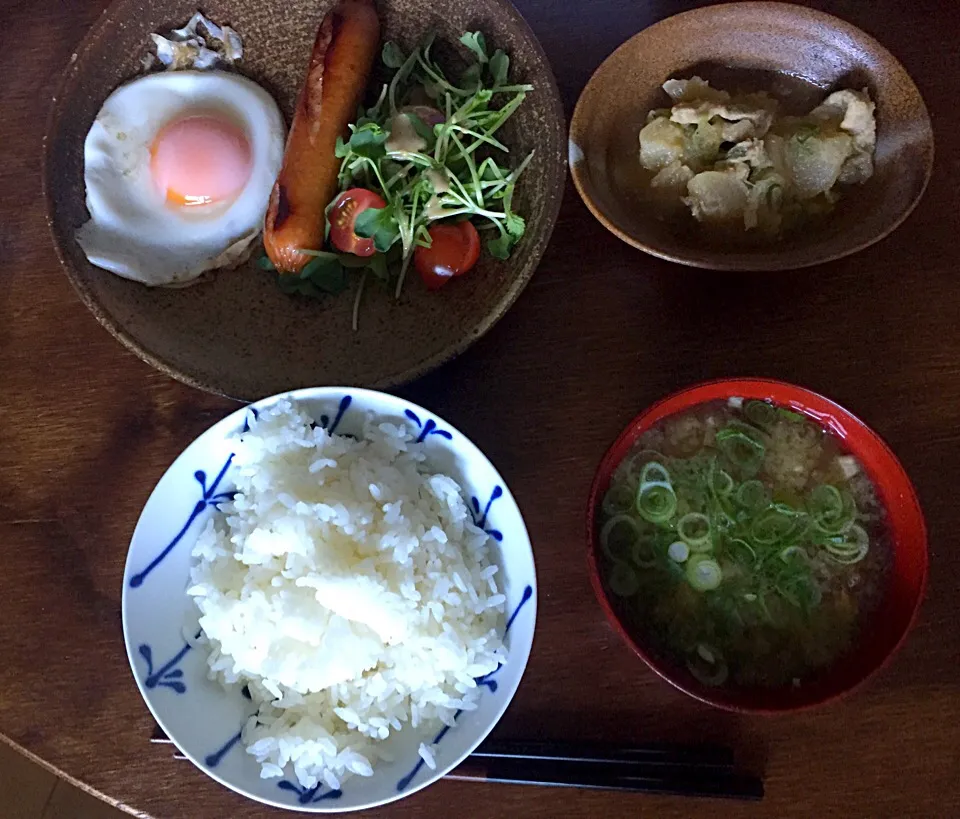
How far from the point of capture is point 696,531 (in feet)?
4.32

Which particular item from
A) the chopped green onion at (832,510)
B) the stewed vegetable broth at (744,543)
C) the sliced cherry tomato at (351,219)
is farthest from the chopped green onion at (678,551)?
the sliced cherry tomato at (351,219)

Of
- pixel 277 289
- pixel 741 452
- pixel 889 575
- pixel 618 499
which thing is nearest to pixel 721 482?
pixel 741 452

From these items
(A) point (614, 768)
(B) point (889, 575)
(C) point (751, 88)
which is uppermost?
(C) point (751, 88)

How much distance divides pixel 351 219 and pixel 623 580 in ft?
2.63

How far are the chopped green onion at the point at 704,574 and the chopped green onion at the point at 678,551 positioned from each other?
0.06 ft

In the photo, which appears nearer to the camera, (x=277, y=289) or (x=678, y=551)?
(x=678, y=551)

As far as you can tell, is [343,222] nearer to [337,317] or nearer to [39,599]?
[337,317]

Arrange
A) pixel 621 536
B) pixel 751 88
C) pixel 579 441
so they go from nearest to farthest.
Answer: pixel 621 536, pixel 579 441, pixel 751 88

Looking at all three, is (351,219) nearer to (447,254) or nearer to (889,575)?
(447,254)

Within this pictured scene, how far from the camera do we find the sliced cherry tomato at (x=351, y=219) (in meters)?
1.52

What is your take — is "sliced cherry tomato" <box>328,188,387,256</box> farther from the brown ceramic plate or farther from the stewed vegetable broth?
the stewed vegetable broth

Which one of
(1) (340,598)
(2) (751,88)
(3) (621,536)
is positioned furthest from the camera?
(2) (751,88)

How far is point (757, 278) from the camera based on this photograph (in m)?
1.50

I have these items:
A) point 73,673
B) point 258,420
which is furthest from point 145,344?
point 73,673
